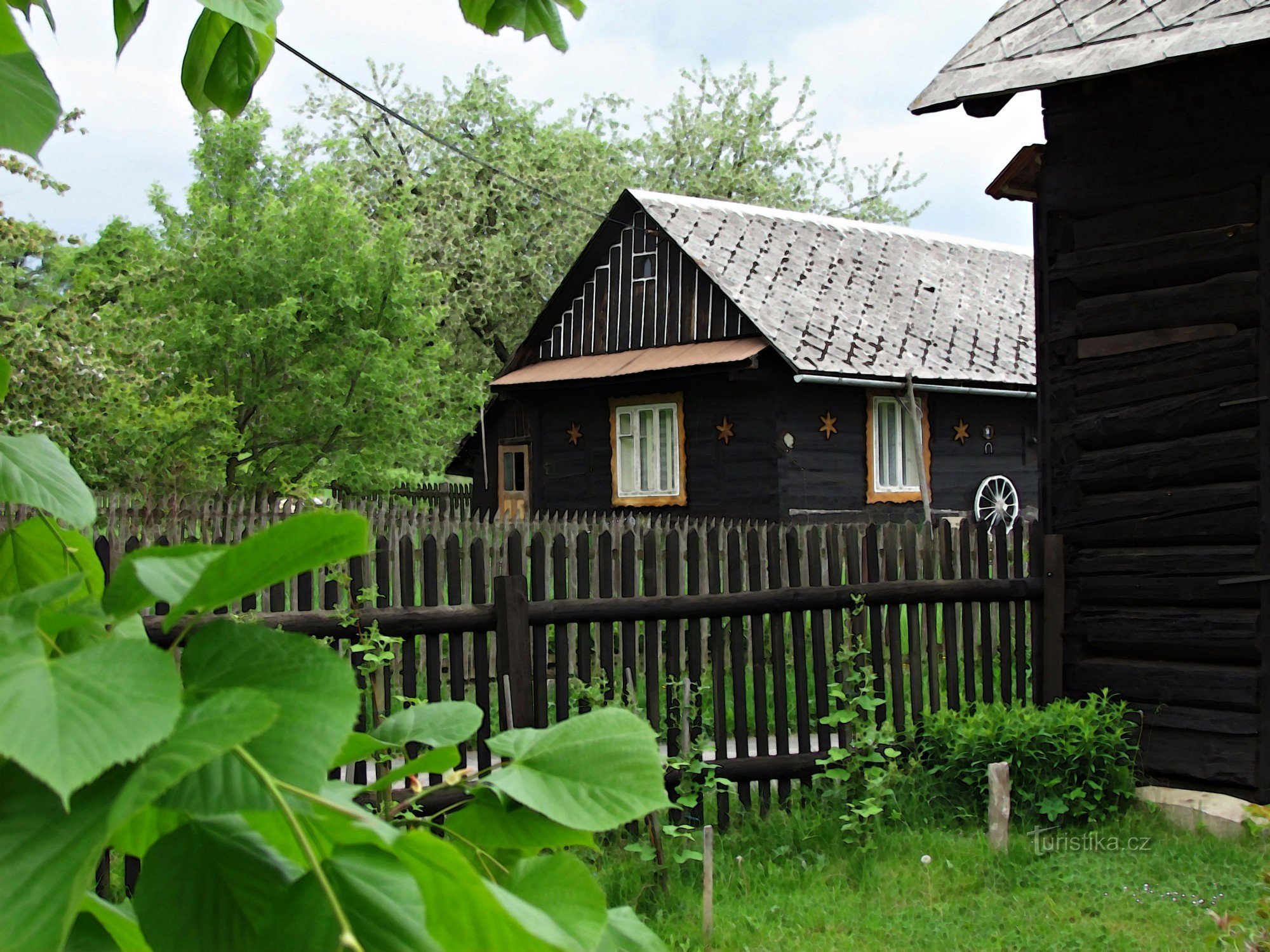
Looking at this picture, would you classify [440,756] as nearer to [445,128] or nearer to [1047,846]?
[1047,846]

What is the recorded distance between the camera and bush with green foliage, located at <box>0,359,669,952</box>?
14.7 inches

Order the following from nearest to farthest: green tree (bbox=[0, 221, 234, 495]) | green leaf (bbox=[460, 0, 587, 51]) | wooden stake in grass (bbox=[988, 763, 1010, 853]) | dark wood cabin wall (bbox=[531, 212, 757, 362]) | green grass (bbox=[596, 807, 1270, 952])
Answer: green leaf (bbox=[460, 0, 587, 51]), green grass (bbox=[596, 807, 1270, 952]), wooden stake in grass (bbox=[988, 763, 1010, 853]), green tree (bbox=[0, 221, 234, 495]), dark wood cabin wall (bbox=[531, 212, 757, 362])

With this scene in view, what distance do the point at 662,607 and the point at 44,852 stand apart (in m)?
5.97

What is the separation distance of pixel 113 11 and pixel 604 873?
4.95 m

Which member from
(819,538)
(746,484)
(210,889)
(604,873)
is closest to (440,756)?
(210,889)

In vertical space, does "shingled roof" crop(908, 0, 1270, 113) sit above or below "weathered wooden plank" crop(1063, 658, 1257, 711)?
above

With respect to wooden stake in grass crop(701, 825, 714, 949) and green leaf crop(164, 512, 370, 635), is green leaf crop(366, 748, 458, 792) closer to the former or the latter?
green leaf crop(164, 512, 370, 635)

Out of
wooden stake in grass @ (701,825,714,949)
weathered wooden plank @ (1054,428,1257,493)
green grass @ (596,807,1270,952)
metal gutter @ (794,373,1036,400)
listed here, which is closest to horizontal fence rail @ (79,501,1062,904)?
weathered wooden plank @ (1054,428,1257,493)

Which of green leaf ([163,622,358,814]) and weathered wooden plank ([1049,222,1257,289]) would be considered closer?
green leaf ([163,622,358,814])

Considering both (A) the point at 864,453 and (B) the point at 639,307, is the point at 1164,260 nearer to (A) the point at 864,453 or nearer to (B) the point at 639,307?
(A) the point at 864,453

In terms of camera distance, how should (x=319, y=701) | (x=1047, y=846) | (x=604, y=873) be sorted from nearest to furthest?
(x=319, y=701) < (x=604, y=873) < (x=1047, y=846)

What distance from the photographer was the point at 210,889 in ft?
1.51

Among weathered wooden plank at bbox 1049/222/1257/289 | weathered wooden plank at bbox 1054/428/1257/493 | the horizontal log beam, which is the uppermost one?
weathered wooden plank at bbox 1049/222/1257/289

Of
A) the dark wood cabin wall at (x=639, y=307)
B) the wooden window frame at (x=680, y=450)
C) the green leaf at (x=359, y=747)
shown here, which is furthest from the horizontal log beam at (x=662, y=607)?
the wooden window frame at (x=680, y=450)
